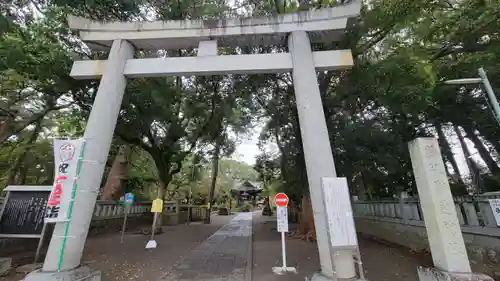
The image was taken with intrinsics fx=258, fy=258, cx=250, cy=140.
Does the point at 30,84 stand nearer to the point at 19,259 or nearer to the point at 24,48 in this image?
the point at 24,48

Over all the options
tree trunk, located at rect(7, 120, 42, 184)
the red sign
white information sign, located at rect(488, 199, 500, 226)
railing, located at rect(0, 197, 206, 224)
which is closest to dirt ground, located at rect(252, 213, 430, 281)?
the red sign

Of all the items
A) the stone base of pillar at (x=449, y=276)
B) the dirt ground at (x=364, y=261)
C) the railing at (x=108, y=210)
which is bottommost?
the dirt ground at (x=364, y=261)

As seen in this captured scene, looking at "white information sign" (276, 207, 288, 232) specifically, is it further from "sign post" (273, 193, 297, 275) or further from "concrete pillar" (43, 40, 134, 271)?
"concrete pillar" (43, 40, 134, 271)

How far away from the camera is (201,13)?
7.97 meters

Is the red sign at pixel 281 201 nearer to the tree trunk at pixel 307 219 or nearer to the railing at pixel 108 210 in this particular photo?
the tree trunk at pixel 307 219

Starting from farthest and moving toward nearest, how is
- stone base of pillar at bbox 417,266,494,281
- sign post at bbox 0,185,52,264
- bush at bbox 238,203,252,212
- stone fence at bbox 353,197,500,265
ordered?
bush at bbox 238,203,252,212, sign post at bbox 0,185,52,264, stone fence at bbox 353,197,500,265, stone base of pillar at bbox 417,266,494,281

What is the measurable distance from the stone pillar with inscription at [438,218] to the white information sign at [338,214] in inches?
50.7

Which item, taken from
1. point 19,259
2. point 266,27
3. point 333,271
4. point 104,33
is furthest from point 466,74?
point 19,259

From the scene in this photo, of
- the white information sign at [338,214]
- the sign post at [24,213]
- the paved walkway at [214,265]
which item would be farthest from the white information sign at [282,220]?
the sign post at [24,213]

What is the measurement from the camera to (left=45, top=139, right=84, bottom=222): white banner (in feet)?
14.3

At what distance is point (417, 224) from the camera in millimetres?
7316

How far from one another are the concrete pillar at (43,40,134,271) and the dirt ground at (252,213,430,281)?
11.5ft

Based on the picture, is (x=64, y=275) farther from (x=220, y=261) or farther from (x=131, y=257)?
(x=220, y=261)

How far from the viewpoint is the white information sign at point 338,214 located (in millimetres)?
3977
